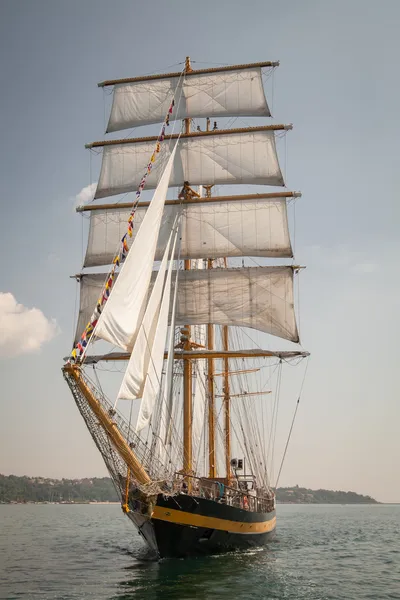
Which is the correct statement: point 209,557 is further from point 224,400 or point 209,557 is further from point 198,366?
point 224,400

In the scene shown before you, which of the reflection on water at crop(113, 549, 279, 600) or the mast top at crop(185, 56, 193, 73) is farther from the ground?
the mast top at crop(185, 56, 193, 73)

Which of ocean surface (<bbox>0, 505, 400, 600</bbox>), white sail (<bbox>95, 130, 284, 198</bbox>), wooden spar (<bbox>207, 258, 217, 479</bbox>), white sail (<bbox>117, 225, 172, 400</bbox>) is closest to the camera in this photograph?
ocean surface (<bbox>0, 505, 400, 600</bbox>)

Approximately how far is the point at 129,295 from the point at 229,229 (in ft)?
48.6

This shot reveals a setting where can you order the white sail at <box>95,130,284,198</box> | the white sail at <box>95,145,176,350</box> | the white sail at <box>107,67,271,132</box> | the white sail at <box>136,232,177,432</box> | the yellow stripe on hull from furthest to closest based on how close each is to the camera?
the white sail at <box>107,67,271,132</box>
the white sail at <box>95,130,284,198</box>
the white sail at <box>136,232,177,432</box>
the yellow stripe on hull
the white sail at <box>95,145,176,350</box>

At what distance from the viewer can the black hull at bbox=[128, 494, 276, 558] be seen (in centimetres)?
2103

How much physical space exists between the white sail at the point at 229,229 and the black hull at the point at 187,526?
1498 centimetres

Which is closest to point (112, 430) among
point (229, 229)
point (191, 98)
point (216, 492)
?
point (216, 492)

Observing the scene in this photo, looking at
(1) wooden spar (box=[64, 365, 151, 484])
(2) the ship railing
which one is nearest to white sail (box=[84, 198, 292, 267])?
(2) the ship railing

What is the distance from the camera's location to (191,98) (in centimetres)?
3694

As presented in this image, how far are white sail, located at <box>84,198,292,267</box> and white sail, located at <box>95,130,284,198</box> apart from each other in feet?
5.20

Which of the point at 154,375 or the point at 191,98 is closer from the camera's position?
the point at 154,375

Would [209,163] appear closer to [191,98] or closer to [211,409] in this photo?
[191,98]

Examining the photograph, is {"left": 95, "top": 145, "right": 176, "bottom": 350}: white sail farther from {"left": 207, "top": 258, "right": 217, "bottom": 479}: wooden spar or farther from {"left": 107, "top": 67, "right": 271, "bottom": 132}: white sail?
{"left": 107, "top": 67, "right": 271, "bottom": 132}: white sail

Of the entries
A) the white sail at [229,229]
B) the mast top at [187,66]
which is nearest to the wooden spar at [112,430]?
the white sail at [229,229]
